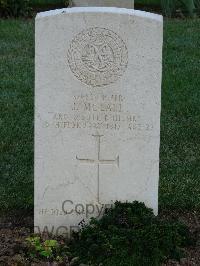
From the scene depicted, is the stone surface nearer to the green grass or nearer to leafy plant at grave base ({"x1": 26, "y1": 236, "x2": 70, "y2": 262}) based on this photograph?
the green grass

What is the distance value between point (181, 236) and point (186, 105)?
3.36 metres

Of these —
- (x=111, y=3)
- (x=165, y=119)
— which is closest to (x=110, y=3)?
(x=111, y=3)

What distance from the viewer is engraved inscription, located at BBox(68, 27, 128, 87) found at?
4.62m

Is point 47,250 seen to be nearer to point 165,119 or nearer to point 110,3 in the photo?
point 165,119

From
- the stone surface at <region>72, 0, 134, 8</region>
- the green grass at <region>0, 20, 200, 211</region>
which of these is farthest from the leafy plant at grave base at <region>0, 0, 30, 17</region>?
the stone surface at <region>72, 0, 134, 8</region>

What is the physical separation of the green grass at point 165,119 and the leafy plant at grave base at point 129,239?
0.79 m

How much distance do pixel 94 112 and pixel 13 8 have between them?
8.55 m

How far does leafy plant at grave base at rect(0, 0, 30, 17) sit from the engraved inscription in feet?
27.8

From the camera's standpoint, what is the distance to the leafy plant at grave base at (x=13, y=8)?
42.3 feet

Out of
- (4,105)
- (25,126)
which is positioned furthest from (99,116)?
(4,105)

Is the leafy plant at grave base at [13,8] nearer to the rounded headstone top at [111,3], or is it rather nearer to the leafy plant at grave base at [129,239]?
the rounded headstone top at [111,3]

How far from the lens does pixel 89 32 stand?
461 centimetres

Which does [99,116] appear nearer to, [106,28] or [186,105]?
[106,28]

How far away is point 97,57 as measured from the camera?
4.66 metres
